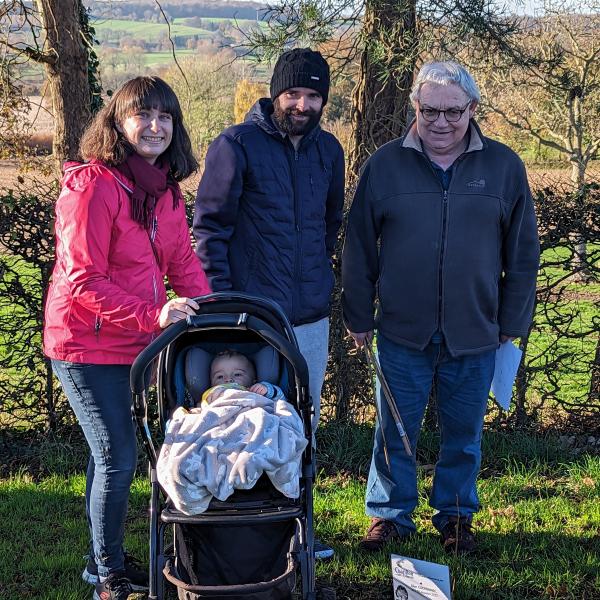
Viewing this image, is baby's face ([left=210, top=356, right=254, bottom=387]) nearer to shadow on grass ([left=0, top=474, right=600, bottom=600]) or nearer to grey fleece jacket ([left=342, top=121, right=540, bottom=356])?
grey fleece jacket ([left=342, top=121, right=540, bottom=356])

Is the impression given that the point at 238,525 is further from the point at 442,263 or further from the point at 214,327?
the point at 442,263

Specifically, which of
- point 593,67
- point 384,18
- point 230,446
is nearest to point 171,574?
point 230,446

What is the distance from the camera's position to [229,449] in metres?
2.78

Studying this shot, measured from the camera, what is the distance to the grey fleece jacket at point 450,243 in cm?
373

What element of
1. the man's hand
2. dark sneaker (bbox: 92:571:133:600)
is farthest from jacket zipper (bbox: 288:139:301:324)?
dark sneaker (bbox: 92:571:133:600)

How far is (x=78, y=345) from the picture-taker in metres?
3.23

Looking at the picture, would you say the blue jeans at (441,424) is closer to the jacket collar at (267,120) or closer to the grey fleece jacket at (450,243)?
the grey fleece jacket at (450,243)

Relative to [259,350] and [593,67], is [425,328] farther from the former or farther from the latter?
[593,67]

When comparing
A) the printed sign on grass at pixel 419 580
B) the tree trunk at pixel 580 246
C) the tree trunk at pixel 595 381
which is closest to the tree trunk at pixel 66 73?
the tree trunk at pixel 580 246

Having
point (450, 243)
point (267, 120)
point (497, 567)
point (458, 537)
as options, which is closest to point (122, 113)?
point (267, 120)

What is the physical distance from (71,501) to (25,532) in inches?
17.1

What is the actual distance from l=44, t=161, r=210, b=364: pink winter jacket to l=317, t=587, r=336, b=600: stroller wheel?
4.48ft

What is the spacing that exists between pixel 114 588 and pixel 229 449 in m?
1.16

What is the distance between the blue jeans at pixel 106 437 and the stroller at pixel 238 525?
22 centimetres
